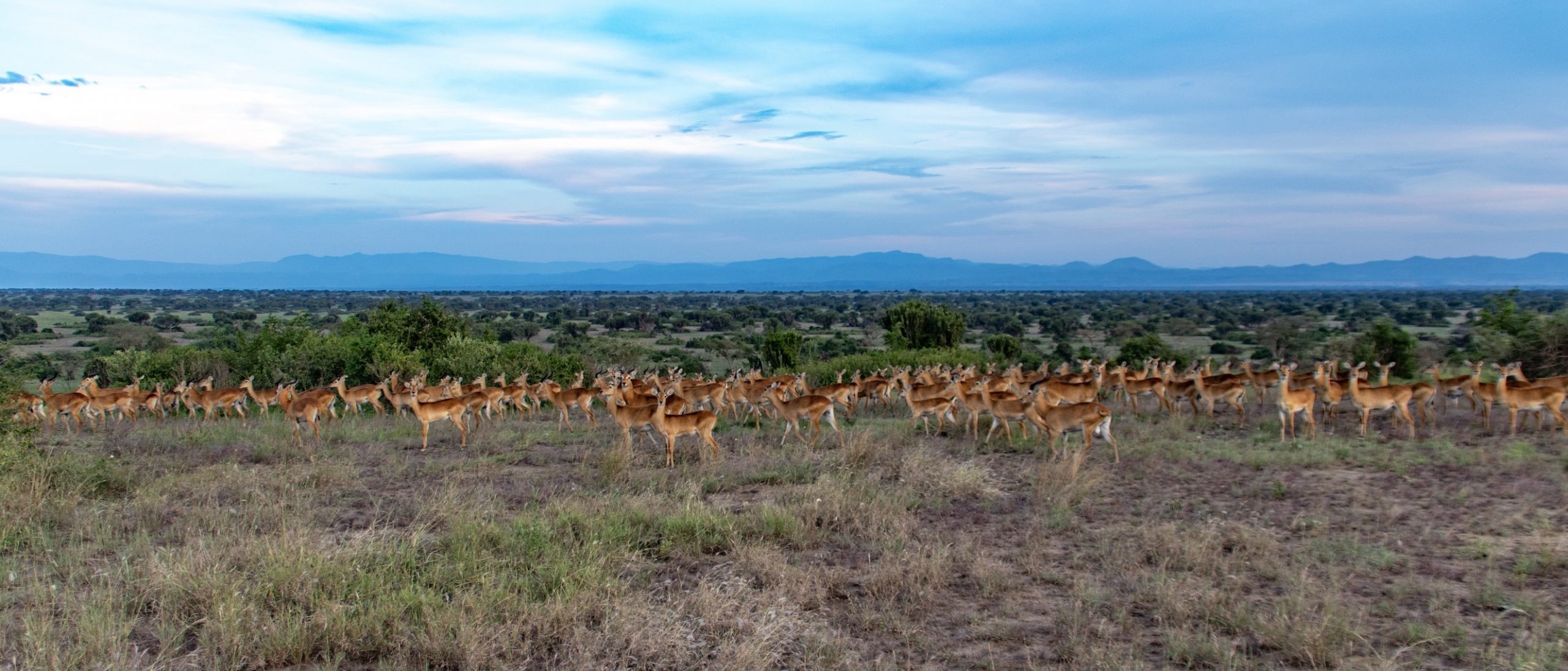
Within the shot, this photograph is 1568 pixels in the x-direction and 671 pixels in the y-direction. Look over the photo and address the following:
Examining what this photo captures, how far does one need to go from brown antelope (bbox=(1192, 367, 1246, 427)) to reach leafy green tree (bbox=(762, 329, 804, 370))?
1798cm

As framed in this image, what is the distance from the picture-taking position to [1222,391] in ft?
56.9

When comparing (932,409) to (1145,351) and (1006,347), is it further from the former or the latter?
(1006,347)

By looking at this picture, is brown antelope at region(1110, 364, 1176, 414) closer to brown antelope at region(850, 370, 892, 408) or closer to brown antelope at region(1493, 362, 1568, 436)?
brown antelope at region(850, 370, 892, 408)

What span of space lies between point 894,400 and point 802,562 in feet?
44.6

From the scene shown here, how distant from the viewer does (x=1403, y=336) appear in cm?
2695

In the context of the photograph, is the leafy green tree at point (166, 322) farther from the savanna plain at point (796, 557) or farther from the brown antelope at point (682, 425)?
the brown antelope at point (682, 425)

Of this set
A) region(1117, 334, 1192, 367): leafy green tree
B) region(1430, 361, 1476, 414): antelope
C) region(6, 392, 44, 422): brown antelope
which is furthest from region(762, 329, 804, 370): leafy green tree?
region(6, 392, 44, 422): brown antelope

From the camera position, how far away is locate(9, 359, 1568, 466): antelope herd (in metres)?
15.1

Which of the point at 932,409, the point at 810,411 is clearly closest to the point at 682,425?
the point at 810,411

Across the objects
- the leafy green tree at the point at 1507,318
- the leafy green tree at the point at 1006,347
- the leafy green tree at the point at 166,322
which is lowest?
the leafy green tree at the point at 166,322

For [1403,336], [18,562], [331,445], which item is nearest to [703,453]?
[331,445]

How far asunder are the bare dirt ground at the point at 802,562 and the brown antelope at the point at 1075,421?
51 cm

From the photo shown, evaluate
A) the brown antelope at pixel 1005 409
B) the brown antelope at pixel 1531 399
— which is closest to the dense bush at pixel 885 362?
the brown antelope at pixel 1005 409

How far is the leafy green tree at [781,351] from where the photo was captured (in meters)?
34.6
